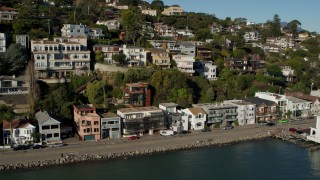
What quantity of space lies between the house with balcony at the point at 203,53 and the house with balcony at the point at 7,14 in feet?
50.7

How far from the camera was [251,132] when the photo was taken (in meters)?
24.3

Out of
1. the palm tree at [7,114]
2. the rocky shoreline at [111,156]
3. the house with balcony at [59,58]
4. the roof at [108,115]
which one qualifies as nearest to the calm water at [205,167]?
the rocky shoreline at [111,156]

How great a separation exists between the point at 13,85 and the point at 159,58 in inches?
432

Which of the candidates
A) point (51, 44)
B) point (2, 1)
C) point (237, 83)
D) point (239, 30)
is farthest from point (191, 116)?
point (239, 30)

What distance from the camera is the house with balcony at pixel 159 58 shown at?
30.0m

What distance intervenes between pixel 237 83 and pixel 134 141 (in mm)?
11883

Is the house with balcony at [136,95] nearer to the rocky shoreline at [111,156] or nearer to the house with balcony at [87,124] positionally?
the house with balcony at [87,124]

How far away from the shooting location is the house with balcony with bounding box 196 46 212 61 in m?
34.3

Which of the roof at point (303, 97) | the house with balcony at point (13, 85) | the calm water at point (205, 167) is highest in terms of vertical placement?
the house with balcony at point (13, 85)

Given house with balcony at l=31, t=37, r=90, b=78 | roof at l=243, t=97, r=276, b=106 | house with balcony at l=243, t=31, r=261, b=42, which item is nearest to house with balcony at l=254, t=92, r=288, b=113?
roof at l=243, t=97, r=276, b=106

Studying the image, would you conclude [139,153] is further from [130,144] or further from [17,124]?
[17,124]

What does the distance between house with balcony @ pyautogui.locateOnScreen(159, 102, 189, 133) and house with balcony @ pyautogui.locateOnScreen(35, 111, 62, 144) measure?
656cm

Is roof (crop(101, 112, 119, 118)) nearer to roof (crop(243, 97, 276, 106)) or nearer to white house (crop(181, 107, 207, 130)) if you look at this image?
white house (crop(181, 107, 207, 130))

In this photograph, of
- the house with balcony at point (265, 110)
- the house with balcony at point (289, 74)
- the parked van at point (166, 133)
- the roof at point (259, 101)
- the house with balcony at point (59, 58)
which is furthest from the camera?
the house with balcony at point (289, 74)
